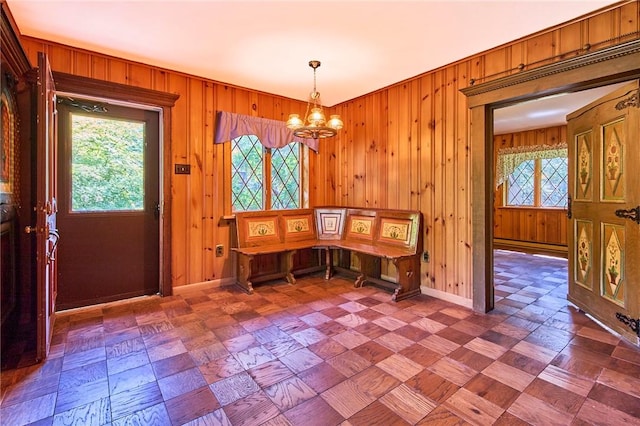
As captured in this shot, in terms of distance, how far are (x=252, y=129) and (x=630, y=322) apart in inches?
155

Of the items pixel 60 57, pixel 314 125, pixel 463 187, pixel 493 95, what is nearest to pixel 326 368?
pixel 314 125

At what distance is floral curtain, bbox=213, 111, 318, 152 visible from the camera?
145 inches

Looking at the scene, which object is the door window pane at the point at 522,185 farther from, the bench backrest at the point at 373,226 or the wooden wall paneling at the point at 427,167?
the bench backrest at the point at 373,226

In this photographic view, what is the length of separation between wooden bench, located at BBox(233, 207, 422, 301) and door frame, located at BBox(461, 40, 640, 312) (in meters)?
0.67

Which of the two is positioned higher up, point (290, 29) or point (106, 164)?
point (290, 29)

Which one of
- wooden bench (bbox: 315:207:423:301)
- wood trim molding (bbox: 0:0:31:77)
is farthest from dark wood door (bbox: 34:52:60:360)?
wooden bench (bbox: 315:207:423:301)

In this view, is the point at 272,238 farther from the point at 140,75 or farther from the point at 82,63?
the point at 82,63

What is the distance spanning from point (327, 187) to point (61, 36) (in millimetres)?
3291

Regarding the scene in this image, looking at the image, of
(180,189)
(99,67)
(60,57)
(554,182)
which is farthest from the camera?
(554,182)

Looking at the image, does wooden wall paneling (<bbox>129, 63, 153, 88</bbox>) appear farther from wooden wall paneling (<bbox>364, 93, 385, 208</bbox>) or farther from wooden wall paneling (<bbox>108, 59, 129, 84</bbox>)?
wooden wall paneling (<bbox>364, 93, 385, 208</bbox>)

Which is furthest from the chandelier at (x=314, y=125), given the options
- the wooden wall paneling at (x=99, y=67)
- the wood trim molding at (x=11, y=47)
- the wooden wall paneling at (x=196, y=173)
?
the wood trim molding at (x=11, y=47)

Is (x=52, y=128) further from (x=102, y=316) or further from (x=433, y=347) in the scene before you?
(x=433, y=347)

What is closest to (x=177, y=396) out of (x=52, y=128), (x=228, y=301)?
(x=228, y=301)

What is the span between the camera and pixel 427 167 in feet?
11.5
